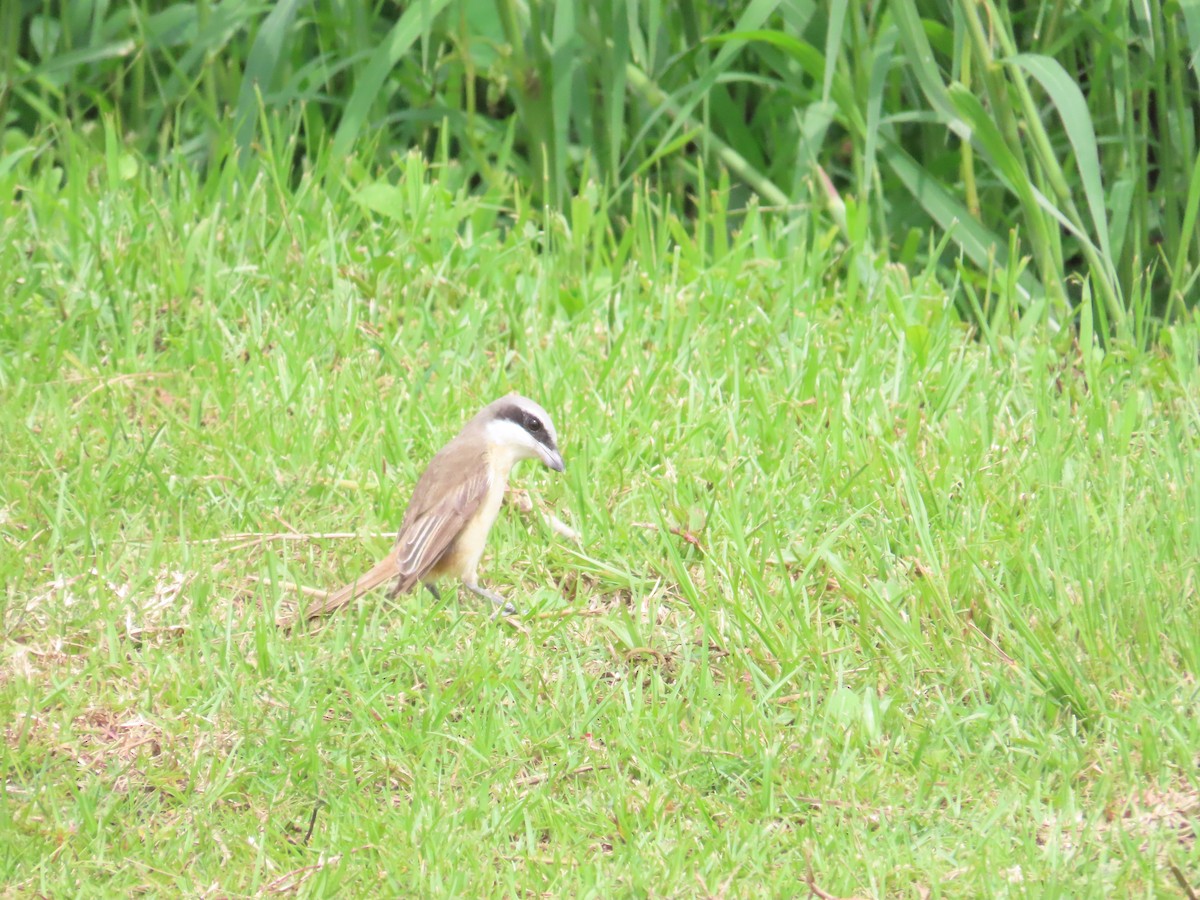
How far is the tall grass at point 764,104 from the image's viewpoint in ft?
21.1

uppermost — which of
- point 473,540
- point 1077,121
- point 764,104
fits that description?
point 1077,121

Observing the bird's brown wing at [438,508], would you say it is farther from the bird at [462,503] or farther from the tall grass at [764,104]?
the tall grass at [764,104]

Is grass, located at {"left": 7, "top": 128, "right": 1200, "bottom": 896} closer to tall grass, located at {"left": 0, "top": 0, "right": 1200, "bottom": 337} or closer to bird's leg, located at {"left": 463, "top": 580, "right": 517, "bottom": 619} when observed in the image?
bird's leg, located at {"left": 463, "top": 580, "right": 517, "bottom": 619}

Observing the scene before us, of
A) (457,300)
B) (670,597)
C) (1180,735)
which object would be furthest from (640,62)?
(1180,735)

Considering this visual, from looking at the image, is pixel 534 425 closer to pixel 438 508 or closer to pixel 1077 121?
pixel 438 508

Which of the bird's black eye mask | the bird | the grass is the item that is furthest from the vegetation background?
the bird's black eye mask

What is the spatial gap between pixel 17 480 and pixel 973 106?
12.6 feet

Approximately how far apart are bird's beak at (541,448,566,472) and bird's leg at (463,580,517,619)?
48cm

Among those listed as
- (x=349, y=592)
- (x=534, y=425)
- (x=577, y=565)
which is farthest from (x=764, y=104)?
(x=349, y=592)

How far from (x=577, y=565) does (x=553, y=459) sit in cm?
37

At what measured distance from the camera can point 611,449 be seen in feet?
18.6

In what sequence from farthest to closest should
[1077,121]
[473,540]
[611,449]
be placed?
[1077,121] → [611,449] → [473,540]

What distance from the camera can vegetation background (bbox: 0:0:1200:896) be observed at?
13.4 ft

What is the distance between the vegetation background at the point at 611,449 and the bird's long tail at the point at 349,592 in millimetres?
84
